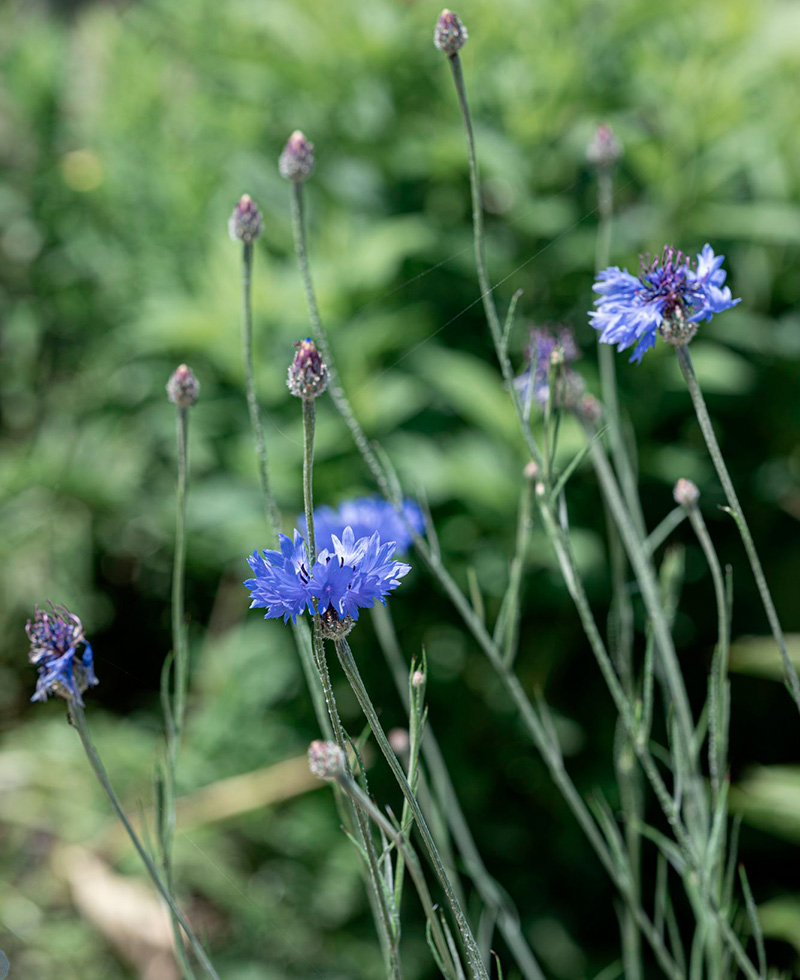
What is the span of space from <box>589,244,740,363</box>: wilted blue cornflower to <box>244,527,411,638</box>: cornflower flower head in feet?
0.40

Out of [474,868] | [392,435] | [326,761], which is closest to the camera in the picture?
[326,761]

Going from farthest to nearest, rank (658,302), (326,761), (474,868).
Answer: (474,868) → (658,302) → (326,761)

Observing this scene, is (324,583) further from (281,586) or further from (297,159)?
(297,159)

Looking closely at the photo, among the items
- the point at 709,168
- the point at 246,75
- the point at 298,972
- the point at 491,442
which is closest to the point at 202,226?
the point at 246,75

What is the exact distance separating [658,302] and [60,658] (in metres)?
0.24

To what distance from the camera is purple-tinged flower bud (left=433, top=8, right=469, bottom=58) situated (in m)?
0.40

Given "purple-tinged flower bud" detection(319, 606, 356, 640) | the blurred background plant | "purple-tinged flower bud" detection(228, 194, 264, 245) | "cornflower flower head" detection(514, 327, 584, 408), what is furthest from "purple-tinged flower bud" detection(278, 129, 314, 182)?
the blurred background plant

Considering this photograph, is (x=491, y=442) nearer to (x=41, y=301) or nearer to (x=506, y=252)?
(x=506, y=252)

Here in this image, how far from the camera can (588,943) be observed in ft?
3.70

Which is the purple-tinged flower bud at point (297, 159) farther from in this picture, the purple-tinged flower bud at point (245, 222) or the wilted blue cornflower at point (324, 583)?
the wilted blue cornflower at point (324, 583)

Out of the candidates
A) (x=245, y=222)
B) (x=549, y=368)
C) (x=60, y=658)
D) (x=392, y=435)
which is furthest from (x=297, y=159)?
(x=392, y=435)

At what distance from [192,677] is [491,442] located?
54 centimetres

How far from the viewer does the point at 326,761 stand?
25 cm

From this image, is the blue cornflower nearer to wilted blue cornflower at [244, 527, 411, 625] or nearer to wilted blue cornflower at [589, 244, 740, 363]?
wilted blue cornflower at [244, 527, 411, 625]
